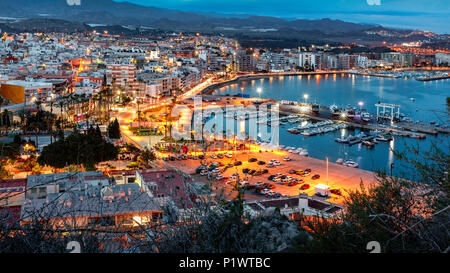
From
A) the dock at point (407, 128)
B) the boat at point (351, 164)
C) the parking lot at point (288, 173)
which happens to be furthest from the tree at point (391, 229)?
the dock at point (407, 128)

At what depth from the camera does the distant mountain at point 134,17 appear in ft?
199

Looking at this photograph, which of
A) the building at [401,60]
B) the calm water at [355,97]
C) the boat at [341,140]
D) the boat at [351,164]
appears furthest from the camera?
the building at [401,60]

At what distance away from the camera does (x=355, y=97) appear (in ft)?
56.1

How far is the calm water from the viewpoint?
29.2 ft

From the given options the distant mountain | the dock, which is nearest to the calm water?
the dock

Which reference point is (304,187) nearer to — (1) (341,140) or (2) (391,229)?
(1) (341,140)

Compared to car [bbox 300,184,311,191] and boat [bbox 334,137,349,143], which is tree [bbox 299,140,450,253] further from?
boat [bbox 334,137,349,143]

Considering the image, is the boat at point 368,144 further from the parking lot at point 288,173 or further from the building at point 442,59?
the building at point 442,59

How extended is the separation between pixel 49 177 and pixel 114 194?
1091 mm

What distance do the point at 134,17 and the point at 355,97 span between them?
6202 centimetres

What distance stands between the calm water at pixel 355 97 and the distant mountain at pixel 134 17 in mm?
42034

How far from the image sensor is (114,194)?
3525 mm
